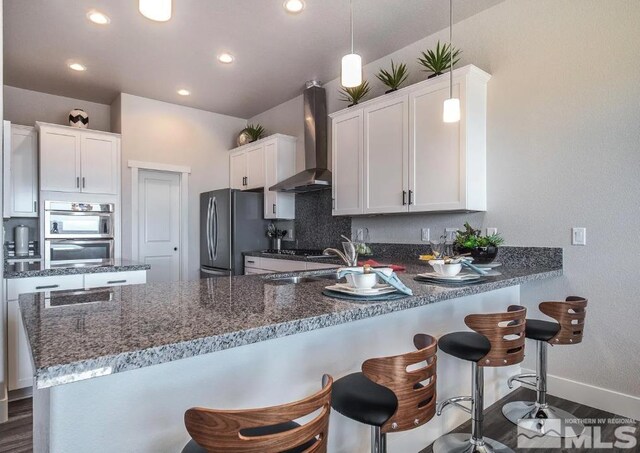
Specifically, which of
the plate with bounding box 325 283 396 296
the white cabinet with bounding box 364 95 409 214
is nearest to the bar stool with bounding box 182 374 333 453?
the plate with bounding box 325 283 396 296

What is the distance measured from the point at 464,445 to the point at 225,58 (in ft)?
12.5

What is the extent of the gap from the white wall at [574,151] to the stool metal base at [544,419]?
0.43 metres

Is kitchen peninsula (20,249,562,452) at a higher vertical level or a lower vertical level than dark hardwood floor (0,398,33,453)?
higher

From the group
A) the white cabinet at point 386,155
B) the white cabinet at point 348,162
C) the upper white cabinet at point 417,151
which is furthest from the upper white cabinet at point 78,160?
the white cabinet at point 386,155

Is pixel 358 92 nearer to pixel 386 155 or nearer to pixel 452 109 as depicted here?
pixel 386 155

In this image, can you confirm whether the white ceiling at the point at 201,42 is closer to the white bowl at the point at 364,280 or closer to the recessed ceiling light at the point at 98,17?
the recessed ceiling light at the point at 98,17

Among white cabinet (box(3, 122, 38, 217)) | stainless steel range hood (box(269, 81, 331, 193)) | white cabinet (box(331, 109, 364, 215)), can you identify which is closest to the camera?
white cabinet (box(331, 109, 364, 215))

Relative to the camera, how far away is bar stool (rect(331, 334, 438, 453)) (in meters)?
1.17

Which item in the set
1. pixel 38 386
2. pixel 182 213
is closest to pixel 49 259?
pixel 182 213

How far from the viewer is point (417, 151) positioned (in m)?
3.10

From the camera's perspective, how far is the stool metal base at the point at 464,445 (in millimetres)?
1848

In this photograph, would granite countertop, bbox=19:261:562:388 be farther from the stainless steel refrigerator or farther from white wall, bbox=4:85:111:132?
white wall, bbox=4:85:111:132

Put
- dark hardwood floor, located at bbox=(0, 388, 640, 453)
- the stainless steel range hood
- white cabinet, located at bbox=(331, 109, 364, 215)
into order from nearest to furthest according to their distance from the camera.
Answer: dark hardwood floor, located at bbox=(0, 388, 640, 453) < white cabinet, located at bbox=(331, 109, 364, 215) < the stainless steel range hood

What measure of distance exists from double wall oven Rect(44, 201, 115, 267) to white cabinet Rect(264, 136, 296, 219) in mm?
1926
